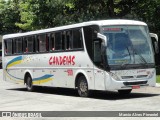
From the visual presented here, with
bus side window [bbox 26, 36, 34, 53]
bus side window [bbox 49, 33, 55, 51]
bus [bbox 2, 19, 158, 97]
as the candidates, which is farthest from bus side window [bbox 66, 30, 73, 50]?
bus side window [bbox 26, 36, 34, 53]

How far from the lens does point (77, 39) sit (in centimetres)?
1791

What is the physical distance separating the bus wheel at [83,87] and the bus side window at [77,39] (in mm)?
1284

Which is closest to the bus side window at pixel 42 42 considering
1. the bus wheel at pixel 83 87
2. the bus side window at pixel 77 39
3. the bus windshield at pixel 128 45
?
the bus side window at pixel 77 39

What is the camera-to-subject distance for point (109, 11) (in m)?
30.8

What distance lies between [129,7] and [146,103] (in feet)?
56.8

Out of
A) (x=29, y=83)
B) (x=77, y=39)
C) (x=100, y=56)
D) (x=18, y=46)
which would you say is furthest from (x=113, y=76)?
(x=18, y=46)

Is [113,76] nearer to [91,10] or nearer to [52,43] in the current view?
[52,43]

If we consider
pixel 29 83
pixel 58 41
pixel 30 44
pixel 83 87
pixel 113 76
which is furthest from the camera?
pixel 29 83

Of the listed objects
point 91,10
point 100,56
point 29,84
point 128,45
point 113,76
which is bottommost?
point 29,84

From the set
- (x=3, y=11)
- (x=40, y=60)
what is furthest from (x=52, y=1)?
(x=3, y=11)

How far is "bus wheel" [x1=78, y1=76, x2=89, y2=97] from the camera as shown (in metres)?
17.4

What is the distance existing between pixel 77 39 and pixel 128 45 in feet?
7.80

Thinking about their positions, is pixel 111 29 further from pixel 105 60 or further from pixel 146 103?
pixel 146 103

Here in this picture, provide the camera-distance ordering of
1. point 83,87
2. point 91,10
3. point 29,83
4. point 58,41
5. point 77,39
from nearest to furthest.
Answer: point 83,87 < point 77,39 < point 58,41 < point 29,83 < point 91,10
